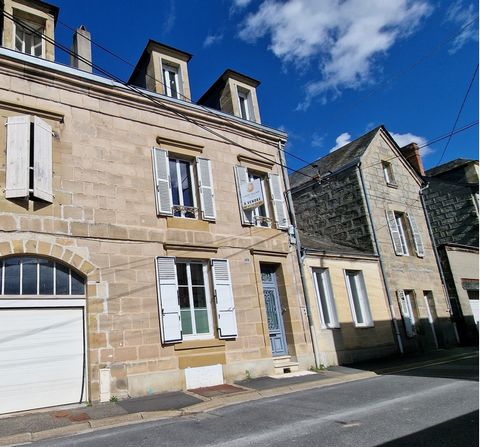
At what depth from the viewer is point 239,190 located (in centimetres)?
1176

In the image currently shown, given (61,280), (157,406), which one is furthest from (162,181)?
(157,406)

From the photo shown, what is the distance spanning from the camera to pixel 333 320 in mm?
12750

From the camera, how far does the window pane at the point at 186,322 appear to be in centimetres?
969

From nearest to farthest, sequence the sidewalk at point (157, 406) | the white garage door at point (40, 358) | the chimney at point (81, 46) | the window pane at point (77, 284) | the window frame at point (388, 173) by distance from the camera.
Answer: the sidewalk at point (157, 406)
the white garage door at point (40, 358)
the window pane at point (77, 284)
the chimney at point (81, 46)
the window frame at point (388, 173)

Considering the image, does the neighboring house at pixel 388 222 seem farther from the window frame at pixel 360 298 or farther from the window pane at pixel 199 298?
the window pane at pixel 199 298

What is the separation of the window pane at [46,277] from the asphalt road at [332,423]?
3225mm

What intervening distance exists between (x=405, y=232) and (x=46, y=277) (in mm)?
13661

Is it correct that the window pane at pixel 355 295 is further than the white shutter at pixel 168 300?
Yes

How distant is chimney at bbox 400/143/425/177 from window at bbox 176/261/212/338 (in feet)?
44.0

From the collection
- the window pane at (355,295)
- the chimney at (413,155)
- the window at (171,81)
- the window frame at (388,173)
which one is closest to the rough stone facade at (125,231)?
the window at (171,81)

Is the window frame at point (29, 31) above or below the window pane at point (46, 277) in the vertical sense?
above

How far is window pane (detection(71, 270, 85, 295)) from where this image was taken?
853 centimetres

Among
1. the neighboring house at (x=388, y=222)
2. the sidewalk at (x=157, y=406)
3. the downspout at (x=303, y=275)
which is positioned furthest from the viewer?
the neighboring house at (x=388, y=222)

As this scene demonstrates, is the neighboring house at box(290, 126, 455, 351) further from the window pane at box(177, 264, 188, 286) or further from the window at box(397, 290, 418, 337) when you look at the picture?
the window pane at box(177, 264, 188, 286)
